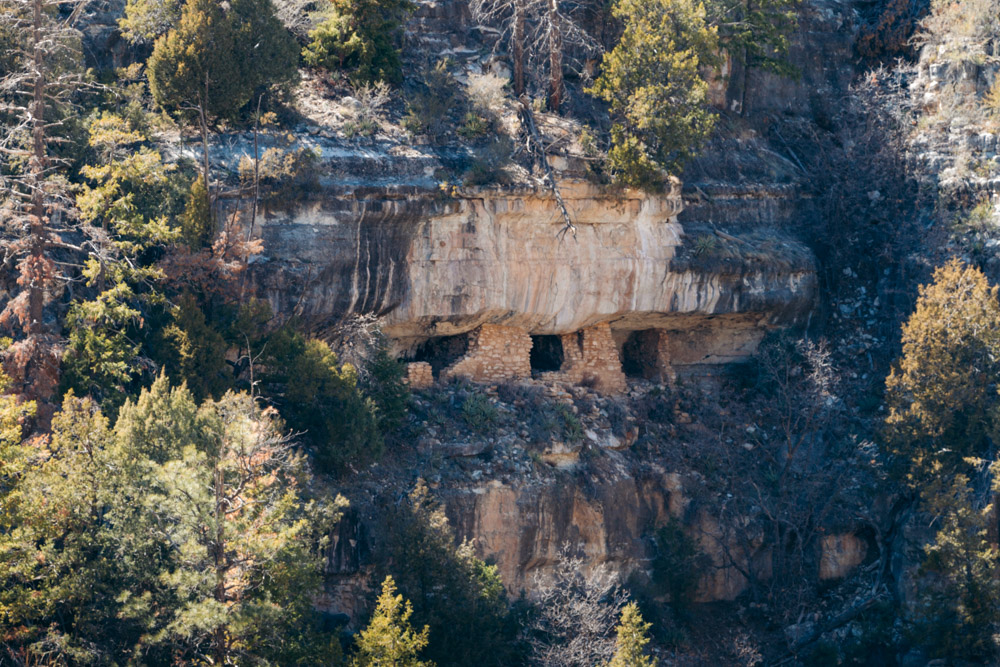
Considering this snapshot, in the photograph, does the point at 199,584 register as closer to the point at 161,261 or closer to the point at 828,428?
the point at 161,261

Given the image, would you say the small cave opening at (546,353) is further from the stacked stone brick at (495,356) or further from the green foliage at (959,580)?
the green foliage at (959,580)

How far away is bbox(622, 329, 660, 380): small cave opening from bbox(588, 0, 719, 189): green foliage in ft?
14.6

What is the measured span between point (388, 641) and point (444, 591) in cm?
294

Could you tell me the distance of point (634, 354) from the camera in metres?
33.8

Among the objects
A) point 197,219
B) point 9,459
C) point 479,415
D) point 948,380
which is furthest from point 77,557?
point 948,380

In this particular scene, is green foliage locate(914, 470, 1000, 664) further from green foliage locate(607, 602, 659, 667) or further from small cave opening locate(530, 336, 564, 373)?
small cave opening locate(530, 336, 564, 373)

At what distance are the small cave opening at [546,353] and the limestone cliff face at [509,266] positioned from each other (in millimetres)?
936

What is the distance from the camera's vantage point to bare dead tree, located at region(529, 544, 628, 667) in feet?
82.9

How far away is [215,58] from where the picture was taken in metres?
27.9

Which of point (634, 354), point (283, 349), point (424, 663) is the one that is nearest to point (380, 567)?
point (424, 663)

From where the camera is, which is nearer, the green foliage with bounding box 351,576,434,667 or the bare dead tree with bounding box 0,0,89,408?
the green foliage with bounding box 351,576,434,667

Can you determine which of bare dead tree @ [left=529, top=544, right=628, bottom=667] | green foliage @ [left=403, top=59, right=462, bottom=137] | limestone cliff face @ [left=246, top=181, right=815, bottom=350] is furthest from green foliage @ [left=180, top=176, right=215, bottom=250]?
bare dead tree @ [left=529, top=544, right=628, bottom=667]

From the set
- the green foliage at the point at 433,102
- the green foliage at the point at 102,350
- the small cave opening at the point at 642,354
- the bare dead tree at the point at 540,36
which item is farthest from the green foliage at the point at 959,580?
the green foliage at the point at 102,350

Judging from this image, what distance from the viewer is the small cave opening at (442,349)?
30.5m
